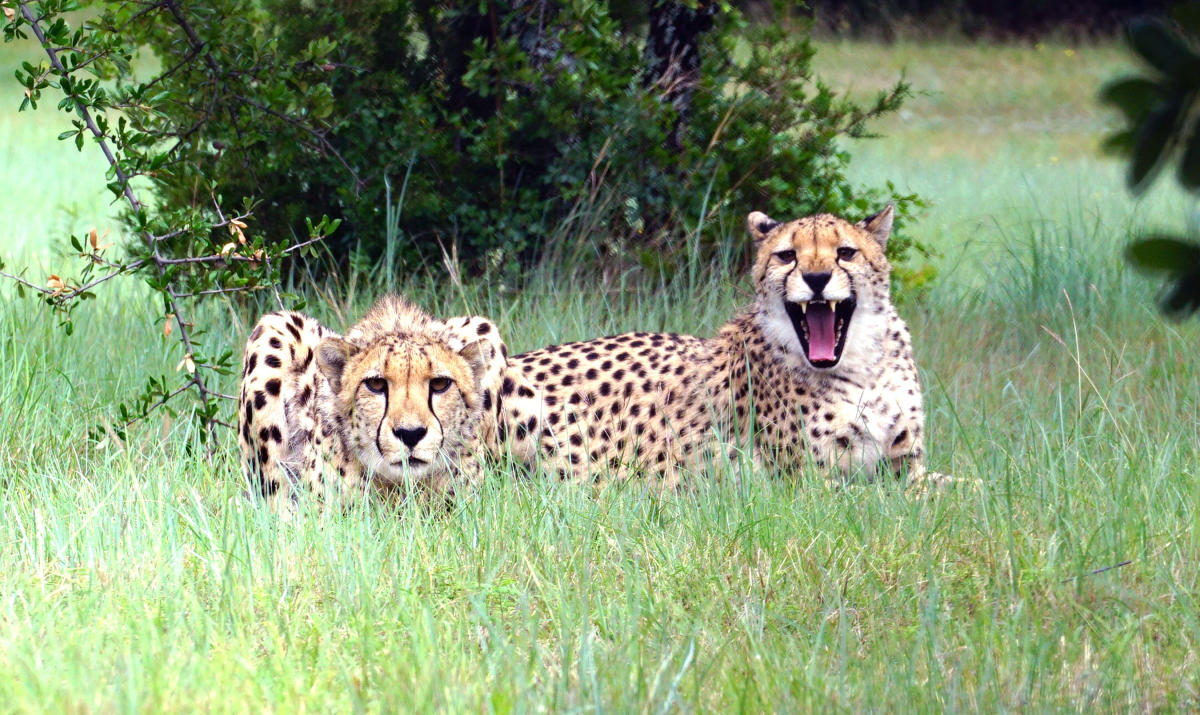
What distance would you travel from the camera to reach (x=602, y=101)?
22.2 feet

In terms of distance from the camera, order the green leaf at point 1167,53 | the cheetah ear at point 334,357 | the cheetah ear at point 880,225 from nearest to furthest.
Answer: the green leaf at point 1167,53, the cheetah ear at point 334,357, the cheetah ear at point 880,225

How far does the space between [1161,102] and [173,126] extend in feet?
19.5

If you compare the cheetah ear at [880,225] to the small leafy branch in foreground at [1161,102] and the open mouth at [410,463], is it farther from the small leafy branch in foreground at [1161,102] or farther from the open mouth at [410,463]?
the small leafy branch in foreground at [1161,102]

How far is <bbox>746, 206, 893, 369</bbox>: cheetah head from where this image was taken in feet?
14.9

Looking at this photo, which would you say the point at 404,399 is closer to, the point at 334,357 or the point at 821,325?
the point at 334,357

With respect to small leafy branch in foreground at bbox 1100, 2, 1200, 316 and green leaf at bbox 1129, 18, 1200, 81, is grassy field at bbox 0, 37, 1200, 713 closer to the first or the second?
small leafy branch in foreground at bbox 1100, 2, 1200, 316

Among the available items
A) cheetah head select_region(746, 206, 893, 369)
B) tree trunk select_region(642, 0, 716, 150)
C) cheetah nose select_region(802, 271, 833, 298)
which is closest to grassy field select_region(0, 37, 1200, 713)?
cheetah head select_region(746, 206, 893, 369)

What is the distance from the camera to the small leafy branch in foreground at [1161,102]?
1862 millimetres

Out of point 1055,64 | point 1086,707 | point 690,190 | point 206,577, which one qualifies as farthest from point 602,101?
point 1055,64

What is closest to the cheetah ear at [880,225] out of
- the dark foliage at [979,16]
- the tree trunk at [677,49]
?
the tree trunk at [677,49]

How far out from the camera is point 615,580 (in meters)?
3.65

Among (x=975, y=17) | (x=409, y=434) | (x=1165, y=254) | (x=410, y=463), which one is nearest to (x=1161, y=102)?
(x=1165, y=254)

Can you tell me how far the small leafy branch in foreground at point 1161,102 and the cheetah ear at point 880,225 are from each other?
2.89 m

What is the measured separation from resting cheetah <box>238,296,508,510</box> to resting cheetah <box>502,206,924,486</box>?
343mm
